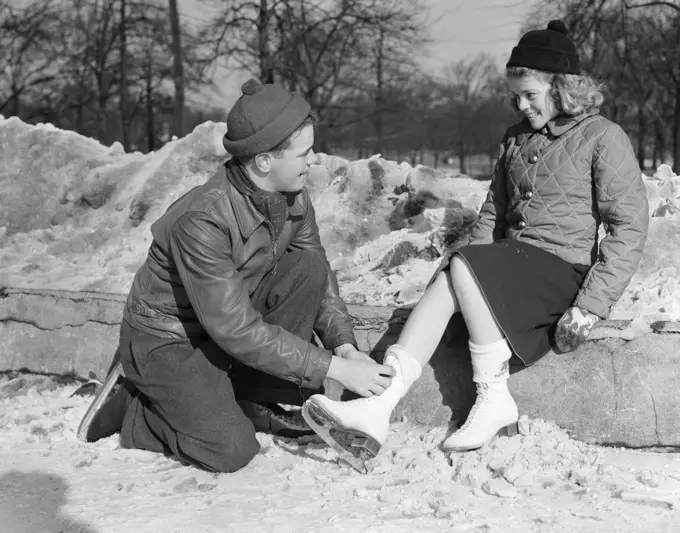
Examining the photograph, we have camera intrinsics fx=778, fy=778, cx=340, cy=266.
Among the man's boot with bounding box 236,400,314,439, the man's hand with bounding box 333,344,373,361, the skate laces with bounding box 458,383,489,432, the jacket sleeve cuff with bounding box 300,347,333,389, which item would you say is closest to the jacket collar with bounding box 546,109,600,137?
the skate laces with bounding box 458,383,489,432

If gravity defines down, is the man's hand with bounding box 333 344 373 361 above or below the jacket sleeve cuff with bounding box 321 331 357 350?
below

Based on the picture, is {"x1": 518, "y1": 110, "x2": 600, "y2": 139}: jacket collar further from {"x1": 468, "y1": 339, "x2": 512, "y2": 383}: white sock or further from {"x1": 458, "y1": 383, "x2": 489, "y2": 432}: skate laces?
{"x1": 458, "y1": 383, "x2": 489, "y2": 432}: skate laces

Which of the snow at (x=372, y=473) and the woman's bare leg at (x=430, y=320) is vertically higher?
the woman's bare leg at (x=430, y=320)

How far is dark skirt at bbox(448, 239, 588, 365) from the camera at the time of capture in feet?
8.12

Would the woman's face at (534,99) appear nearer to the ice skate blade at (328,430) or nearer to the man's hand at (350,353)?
the man's hand at (350,353)

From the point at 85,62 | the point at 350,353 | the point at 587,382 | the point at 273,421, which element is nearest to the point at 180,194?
the point at 273,421

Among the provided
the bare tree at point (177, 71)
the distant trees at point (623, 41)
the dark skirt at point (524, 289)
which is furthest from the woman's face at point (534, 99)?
the bare tree at point (177, 71)

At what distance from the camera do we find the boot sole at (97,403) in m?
2.79

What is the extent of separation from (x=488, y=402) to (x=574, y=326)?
14.5 inches

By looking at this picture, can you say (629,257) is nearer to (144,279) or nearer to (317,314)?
(317,314)

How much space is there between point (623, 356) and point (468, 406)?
0.57 meters

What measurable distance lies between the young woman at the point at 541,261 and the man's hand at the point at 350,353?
0.33 feet

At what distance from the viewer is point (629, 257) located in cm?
250

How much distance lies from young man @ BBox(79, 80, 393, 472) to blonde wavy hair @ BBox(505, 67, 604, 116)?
79cm
